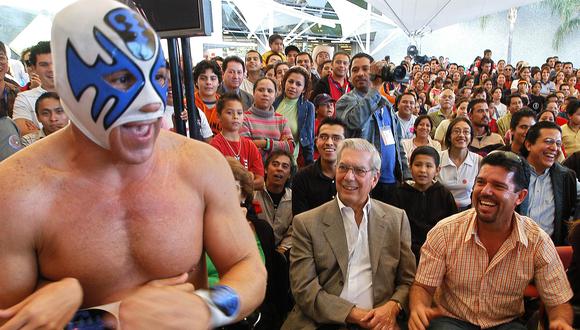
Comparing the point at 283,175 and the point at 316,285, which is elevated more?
the point at 283,175

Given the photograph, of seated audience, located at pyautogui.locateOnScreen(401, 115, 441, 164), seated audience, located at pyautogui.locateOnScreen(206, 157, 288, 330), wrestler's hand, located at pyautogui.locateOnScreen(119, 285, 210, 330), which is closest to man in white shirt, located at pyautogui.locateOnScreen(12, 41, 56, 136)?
seated audience, located at pyautogui.locateOnScreen(206, 157, 288, 330)

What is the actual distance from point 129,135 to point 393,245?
1943mm

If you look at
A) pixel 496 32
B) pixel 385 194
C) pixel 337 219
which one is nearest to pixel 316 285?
pixel 337 219

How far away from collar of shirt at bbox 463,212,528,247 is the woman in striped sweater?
6.62ft

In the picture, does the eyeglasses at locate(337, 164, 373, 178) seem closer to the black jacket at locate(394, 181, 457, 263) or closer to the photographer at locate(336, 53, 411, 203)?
the black jacket at locate(394, 181, 457, 263)

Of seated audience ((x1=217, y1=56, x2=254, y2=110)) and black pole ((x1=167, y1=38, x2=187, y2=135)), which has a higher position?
seated audience ((x1=217, y1=56, x2=254, y2=110))

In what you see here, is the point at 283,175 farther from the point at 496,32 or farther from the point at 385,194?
the point at 496,32

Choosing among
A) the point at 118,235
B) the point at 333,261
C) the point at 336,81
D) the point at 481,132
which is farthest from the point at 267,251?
the point at 481,132

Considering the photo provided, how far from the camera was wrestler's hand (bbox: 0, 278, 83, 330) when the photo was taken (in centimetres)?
85

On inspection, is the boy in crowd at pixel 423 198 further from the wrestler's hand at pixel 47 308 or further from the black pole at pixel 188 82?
the wrestler's hand at pixel 47 308

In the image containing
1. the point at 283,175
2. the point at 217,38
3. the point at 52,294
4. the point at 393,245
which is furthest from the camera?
the point at 217,38

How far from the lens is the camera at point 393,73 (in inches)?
149

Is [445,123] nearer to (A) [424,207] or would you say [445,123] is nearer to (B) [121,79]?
(A) [424,207]

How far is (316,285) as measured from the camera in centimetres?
250
